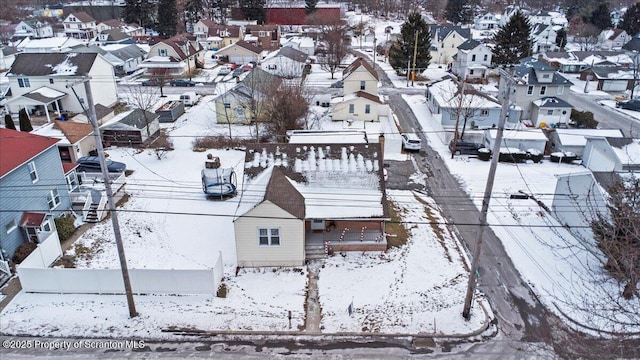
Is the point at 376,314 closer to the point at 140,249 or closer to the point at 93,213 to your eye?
the point at 140,249

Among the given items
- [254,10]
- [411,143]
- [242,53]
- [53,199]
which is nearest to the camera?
[53,199]

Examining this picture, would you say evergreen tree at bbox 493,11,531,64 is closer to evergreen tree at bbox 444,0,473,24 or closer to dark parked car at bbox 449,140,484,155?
dark parked car at bbox 449,140,484,155

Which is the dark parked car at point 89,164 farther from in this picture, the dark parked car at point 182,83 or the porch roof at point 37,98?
the dark parked car at point 182,83

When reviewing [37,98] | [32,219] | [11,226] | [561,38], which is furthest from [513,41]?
[11,226]

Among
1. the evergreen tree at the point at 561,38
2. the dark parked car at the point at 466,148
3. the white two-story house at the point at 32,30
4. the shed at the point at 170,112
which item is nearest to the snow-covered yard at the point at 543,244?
the dark parked car at the point at 466,148

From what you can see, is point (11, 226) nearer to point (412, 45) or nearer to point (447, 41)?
point (412, 45)

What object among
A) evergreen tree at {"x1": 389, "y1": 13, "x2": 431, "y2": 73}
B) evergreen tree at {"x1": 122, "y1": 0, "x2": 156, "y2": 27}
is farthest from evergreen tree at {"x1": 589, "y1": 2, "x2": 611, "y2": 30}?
evergreen tree at {"x1": 122, "y1": 0, "x2": 156, "y2": 27}
